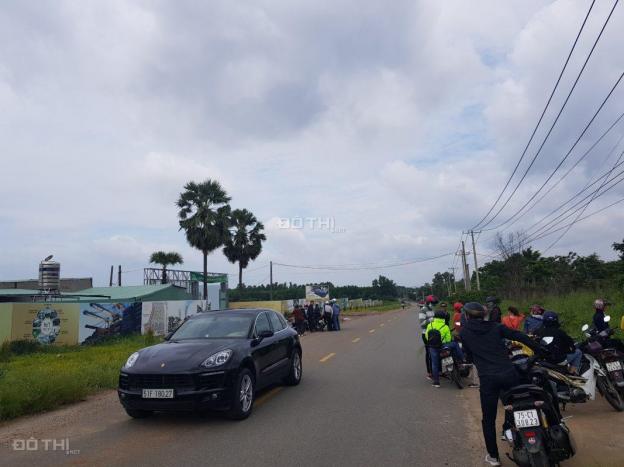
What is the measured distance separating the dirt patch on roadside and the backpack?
5.10 ft

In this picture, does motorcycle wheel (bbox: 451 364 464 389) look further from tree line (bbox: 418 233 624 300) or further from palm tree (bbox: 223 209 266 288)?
palm tree (bbox: 223 209 266 288)

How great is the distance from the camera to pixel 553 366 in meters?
6.07

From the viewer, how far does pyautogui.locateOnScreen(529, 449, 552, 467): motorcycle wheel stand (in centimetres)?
429

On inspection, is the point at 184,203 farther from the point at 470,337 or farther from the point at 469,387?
the point at 470,337

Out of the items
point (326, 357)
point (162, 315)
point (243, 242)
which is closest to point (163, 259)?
point (243, 242)

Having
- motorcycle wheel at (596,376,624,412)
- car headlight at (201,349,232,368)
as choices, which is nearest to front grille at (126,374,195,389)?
car headlight at (201,349,232,368)

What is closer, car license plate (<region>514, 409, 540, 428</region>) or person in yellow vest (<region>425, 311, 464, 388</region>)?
car license plate (<region>514, 409, 540, 428</region>)

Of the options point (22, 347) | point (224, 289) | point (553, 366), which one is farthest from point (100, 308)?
point (224, 289)

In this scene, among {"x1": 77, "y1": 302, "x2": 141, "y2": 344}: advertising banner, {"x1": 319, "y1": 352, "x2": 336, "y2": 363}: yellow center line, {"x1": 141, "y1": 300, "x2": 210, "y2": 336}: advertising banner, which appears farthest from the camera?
{"x1": 141, "y1": 300, "x2": 210, "y2": 336}: advertising banner

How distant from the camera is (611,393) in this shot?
679 centimetres

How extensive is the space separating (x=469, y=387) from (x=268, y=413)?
401 centimetres

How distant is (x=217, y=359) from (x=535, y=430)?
4050 mm

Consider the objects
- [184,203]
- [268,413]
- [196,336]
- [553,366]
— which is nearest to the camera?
[553,366]

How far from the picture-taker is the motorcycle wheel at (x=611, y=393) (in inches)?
267
